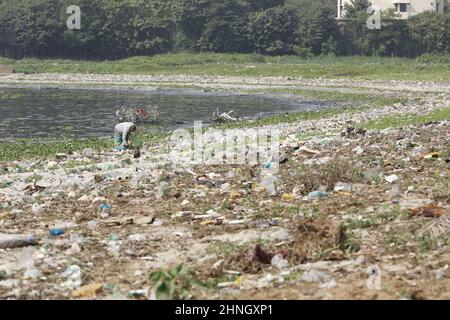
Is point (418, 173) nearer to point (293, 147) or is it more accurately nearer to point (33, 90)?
point (293, 147)

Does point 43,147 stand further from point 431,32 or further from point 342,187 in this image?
point 431,32

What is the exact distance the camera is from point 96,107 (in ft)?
135

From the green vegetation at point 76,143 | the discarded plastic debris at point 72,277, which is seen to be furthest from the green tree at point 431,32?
the discarded plastic debris at point 72,277

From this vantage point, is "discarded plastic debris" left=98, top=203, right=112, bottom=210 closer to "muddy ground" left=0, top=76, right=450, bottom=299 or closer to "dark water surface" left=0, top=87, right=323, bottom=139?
"muddy ground" left=0, top=76, right=450, bottom=299

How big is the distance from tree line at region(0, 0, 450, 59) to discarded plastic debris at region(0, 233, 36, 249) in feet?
247

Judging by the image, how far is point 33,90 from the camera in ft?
183

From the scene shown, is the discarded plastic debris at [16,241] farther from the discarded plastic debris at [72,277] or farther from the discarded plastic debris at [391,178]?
the discarded plastic debris at [391,178]

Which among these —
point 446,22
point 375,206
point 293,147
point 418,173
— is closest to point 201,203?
point 375,206

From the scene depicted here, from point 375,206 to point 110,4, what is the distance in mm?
82283

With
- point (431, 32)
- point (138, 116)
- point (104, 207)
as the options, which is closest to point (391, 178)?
point (104, 207)

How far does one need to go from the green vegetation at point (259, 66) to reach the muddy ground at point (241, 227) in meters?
41.6

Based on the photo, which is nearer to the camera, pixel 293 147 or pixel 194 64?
pixel 293 147

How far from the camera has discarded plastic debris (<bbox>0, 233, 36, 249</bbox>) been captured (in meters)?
9.84

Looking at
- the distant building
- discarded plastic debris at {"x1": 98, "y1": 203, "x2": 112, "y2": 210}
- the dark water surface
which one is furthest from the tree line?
discarded plastic debris at {"x1": 98, "y1": 203, "x2": 112, "y2": 210}
